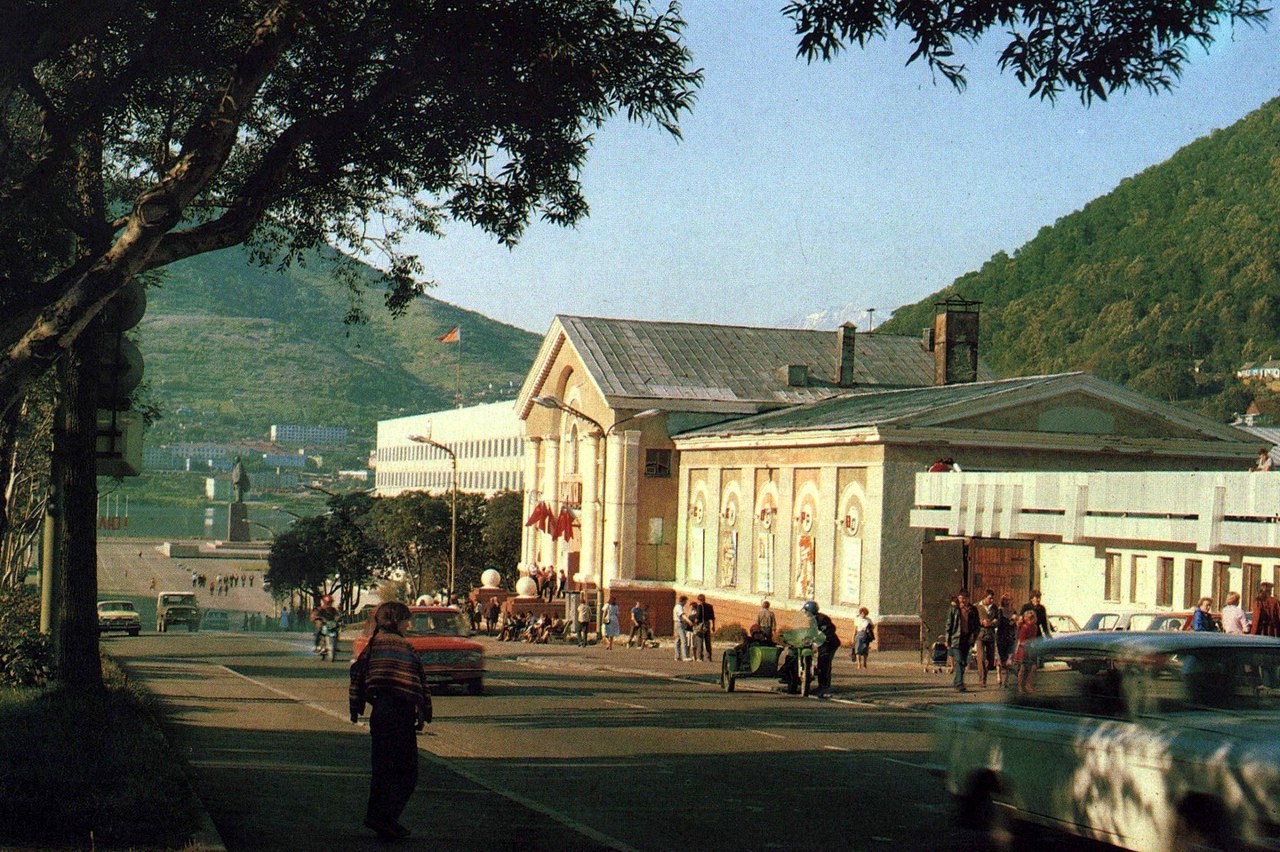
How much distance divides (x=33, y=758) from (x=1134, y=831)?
7.58m

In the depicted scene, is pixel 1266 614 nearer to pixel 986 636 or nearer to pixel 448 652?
pixel 986 636

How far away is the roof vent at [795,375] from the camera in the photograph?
189 feet

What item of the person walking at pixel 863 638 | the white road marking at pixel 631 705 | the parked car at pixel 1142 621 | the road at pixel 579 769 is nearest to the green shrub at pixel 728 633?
the person walking at pixel 863 638

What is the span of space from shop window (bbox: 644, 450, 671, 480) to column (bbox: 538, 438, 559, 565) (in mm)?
9321

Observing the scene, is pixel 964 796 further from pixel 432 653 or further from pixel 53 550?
pixel 432 653

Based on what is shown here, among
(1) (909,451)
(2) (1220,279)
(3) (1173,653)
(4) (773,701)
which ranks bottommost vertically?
(4) (773,701)

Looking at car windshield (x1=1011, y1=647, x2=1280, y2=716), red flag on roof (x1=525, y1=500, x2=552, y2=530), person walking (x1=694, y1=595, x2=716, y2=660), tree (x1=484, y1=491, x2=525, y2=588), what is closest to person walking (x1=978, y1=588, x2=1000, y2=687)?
person walking (x1=694, y1=595, x2=716, y2=660)

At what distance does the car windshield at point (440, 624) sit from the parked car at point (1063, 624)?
1169cm

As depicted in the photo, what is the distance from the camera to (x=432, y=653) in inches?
979

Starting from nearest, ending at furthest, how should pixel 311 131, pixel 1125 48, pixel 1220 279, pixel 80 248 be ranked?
pixel 1125 48 → pixel 311 131 → pixel 80 248 → pixel 1220 279

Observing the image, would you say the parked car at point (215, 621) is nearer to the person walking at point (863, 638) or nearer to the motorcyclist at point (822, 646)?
the person walking at point (863, 638)

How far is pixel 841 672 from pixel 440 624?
1040 centimetres

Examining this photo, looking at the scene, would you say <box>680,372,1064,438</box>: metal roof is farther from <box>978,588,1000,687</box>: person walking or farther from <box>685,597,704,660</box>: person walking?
<box>978,588,1000,687</box>: person walking

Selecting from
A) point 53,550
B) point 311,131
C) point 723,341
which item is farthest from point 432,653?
point 723,341
